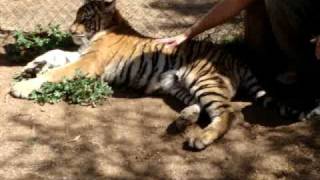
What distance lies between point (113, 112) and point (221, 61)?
76 centimetres

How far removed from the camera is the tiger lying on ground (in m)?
3.77

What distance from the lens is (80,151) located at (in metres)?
3.52

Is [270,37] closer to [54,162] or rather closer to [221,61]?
[221,61]

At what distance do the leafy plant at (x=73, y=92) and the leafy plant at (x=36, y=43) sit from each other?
79 centimetres

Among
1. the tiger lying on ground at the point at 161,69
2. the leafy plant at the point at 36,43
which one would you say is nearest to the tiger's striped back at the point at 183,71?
the tiger lying on ground at the point at 161,69

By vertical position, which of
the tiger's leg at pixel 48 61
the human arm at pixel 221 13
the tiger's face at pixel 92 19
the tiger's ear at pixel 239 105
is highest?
the human arm at pixel 221 13

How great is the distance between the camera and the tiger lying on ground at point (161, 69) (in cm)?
377

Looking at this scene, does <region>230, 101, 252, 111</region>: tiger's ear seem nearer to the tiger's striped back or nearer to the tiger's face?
the tiger's striped back

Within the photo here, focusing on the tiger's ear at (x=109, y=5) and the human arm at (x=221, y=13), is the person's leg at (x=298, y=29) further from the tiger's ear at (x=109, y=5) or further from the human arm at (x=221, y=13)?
the tiger's ear at (x=109, y=5)

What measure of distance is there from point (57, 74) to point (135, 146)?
86cm

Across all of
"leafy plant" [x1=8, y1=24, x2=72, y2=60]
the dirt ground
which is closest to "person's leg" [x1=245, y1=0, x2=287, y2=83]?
the dirt ground

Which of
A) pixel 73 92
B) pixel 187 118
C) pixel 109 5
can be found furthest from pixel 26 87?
pixel 187 118

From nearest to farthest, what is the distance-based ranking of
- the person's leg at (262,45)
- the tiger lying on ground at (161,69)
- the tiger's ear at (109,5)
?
the tiger lying on ground at (161,69) → the person's leg at (262,45) → the tiger's ear at (109,5)

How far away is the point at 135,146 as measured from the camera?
3.56 m
